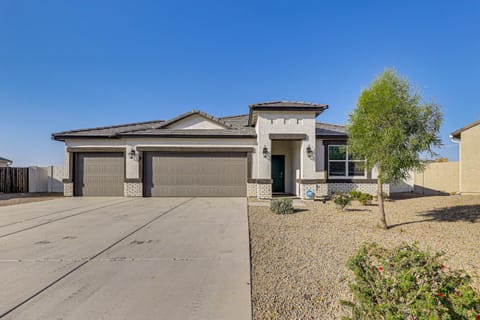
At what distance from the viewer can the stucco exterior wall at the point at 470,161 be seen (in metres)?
13.0

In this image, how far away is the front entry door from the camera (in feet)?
50.1

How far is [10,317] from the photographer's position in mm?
2824

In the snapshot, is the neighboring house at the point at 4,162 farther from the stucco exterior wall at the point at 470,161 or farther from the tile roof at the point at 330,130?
the stucco exterior wall at the point at 470,161

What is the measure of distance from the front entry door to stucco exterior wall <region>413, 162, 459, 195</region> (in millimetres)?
7930

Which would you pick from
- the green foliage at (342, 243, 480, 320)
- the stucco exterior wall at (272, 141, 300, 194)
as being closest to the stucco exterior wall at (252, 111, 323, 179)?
the stucco exterior wall at (272, 141, 300, 194)

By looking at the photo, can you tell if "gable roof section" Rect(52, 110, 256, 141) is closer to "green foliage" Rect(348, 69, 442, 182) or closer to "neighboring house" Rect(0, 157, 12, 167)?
"green foliage" Rect(348, 69, 442, 182)

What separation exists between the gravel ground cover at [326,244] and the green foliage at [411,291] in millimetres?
822

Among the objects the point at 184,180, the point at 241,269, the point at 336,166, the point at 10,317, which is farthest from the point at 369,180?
the point at 10,317

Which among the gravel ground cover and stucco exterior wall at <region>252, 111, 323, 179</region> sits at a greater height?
stucco exterior wall at <region>252, 111, 323, 179</region>

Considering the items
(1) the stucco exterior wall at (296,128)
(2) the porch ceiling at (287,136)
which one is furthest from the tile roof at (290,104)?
(2) the porch ceiling at (287,136)

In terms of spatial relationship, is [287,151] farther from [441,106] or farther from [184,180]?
[441,106]

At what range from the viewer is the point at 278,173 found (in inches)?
606

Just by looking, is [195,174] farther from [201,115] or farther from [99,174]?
[99,174]

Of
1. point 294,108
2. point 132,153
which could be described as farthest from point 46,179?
point 294,108
